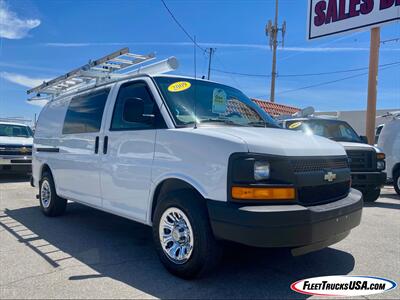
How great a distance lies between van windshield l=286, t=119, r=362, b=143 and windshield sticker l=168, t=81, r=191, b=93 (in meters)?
4.74

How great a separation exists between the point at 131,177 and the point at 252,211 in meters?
1.71

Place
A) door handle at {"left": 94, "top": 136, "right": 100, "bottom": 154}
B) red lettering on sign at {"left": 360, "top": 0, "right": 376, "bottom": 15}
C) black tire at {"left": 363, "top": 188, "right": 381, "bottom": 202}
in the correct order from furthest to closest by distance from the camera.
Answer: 1. red lettering on sign at {"left": 360, "top": 0, "right": 376, "bottom": 15}
2. black tire at {"left": 363, "top": 188, "right": 381, "bottom": 202}
3. door handle at {"left": 94, "top": 136, "right": 100, "bottom": 154}

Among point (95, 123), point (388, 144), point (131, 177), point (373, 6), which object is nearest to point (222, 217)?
point (131, 177)

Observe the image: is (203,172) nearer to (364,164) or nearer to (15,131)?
(364,164)

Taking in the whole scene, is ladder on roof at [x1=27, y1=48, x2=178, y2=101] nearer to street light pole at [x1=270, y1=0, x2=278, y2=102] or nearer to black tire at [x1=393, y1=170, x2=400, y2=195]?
black tire at [x1=393, y1=170, x2=400, y2=195]

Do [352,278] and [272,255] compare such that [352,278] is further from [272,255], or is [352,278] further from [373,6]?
[373,6]

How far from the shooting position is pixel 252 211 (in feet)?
10.5

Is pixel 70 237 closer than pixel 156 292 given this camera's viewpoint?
No

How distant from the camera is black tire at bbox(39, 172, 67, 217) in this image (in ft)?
21.3

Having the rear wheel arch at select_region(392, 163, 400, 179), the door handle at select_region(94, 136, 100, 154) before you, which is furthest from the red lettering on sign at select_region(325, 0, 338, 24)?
the door handle at select_region(94, 136, 100, 154)

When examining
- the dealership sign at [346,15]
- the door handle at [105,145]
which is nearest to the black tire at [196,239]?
the door handle at [105,145]

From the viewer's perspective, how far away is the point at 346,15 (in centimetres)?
1466

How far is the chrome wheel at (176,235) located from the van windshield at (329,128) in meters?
5.54

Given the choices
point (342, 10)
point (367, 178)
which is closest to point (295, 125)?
point (367, 178)
